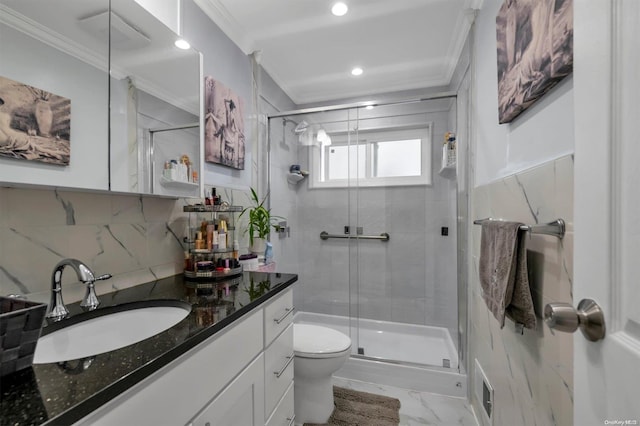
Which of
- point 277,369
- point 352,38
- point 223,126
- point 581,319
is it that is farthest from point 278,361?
point 352,38

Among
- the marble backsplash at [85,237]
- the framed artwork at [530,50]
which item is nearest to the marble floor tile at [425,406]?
the marble backsplash at [85,237]

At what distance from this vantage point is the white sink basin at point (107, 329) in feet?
2.59

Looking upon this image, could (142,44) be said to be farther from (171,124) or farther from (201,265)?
(201,265)

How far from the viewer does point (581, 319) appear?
43cm

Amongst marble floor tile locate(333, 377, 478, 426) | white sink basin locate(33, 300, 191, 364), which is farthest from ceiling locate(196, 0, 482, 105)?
marble floor tile locate(333, 377, 478, 426)

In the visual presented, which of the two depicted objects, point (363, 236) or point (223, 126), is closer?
point (223, 126)

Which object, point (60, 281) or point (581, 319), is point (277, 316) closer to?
point (60, 281)

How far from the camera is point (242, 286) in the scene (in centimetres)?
125

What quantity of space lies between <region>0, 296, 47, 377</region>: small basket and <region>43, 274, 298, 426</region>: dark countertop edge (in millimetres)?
193

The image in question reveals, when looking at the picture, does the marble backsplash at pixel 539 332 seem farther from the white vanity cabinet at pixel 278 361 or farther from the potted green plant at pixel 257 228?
the potted green plant at pixel 257 228

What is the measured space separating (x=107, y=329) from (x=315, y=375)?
3.45ft

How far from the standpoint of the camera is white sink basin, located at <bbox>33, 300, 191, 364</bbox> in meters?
0.79

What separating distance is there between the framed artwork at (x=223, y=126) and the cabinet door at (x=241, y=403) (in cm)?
118

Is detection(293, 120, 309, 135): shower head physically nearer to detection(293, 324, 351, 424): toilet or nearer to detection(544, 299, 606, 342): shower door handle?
detection(293, 324, 351, 424): toilet
